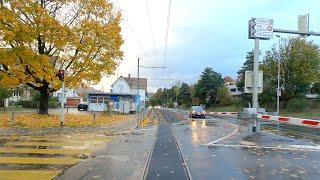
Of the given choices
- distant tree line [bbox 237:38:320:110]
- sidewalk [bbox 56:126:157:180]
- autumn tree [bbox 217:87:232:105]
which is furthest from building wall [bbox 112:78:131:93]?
sidewalk [bbox 56:126:157:180]

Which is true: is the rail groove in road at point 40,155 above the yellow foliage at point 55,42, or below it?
below

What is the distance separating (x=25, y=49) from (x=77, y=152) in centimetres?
2089

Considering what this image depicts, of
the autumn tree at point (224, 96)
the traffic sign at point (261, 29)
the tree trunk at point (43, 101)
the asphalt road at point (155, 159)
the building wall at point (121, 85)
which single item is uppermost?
the building wall at point (121, 85)

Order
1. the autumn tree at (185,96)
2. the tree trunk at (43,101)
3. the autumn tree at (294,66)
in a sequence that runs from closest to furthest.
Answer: the tree trunk at (43,101) < the autumn tree at (294,66) < the autumn tree at (185,96)

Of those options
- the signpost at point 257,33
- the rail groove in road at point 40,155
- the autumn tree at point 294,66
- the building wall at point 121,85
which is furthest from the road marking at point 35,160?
the building wall at point 121,85

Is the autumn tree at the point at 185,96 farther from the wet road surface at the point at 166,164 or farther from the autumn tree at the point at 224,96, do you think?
the wet road surface at the point at 166,164

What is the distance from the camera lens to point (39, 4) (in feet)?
125

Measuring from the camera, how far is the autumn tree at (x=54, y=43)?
3569cm

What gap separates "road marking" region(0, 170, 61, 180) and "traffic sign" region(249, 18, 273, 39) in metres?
17.2

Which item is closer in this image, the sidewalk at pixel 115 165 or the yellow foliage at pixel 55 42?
the sidewalk at pixel 115 165

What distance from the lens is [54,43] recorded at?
3781cm

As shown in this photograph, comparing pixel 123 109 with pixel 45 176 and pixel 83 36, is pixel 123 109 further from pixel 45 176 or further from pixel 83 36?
pixel 45 176

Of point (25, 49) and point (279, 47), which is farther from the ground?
point (279, 47)

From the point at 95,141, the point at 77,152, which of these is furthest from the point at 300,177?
the point at 95,141
